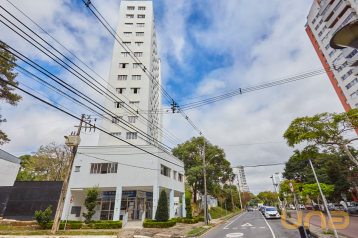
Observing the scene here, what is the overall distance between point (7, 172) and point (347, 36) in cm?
3357

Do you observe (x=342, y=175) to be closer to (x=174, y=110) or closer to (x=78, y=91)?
(x=174, y=110)

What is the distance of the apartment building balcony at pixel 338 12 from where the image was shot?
36.5m

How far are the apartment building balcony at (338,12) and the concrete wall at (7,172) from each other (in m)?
63.4

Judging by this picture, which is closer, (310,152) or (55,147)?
(310,152)

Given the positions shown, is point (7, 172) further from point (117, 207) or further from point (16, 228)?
point (117, 207)

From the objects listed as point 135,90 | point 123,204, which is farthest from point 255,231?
point 135,90

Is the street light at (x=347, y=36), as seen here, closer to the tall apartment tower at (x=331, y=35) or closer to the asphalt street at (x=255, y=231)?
the asphalt street at (x=255, y=231)

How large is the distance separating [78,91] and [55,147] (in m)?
33.1

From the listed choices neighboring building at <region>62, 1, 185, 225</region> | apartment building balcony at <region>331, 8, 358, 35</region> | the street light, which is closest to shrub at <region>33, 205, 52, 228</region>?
neighboring building at <region>62, 1, 185, 225</region>

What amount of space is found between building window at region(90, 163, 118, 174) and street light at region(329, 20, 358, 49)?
70.4ft

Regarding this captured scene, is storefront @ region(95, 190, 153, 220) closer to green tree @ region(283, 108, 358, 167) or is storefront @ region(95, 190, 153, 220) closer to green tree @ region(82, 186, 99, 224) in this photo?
green tree @ region(82, 186, 99, 224)

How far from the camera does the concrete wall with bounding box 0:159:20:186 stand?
22.7m

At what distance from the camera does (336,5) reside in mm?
39000

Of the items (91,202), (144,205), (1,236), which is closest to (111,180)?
(91,202)
